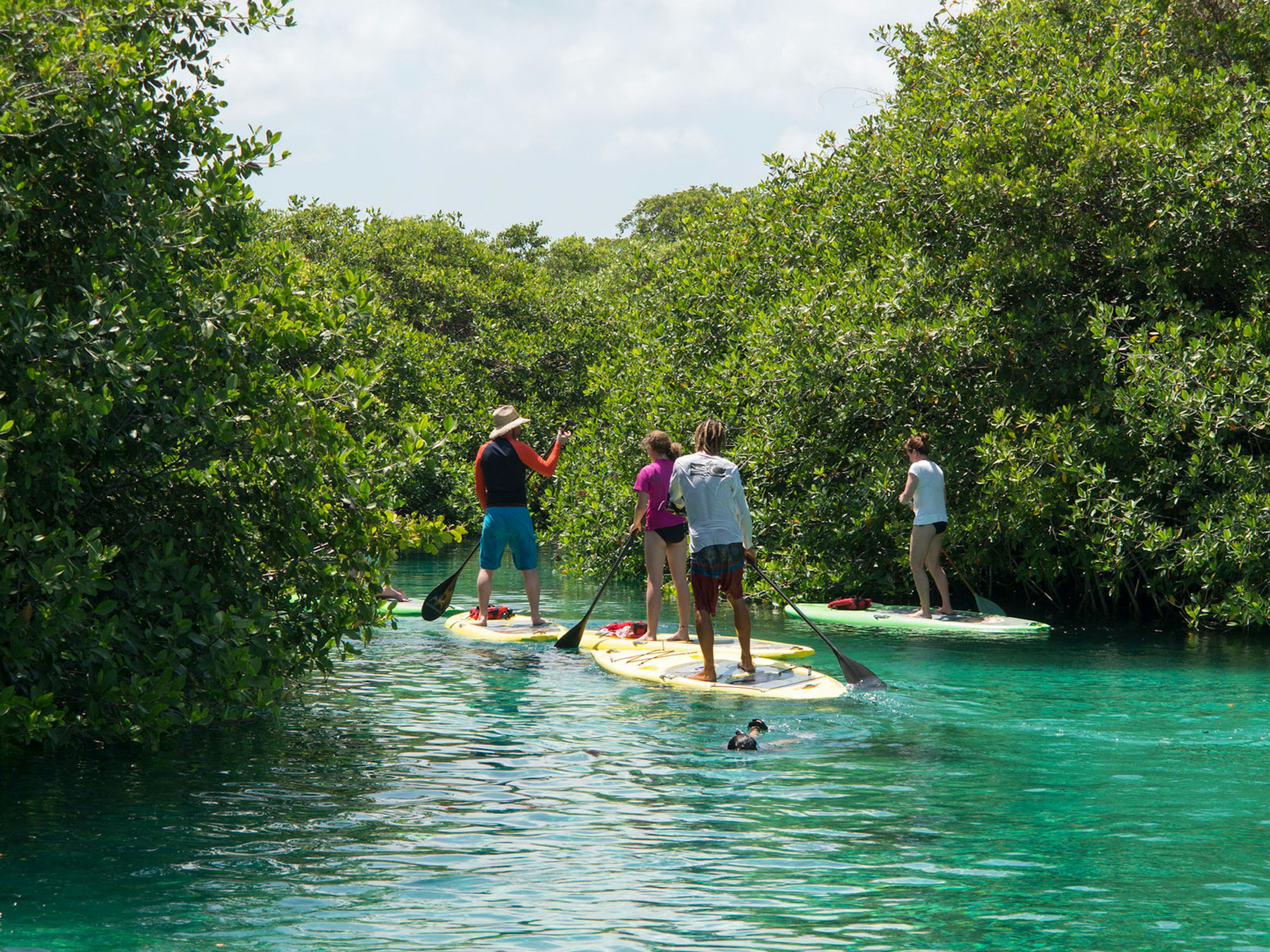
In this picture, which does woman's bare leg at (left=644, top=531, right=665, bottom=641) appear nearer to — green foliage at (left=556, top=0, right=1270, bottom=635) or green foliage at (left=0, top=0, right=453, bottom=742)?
green foliage at (left=0, top=0, right=453, bottom=742)

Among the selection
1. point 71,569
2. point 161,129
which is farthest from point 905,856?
point 161,129

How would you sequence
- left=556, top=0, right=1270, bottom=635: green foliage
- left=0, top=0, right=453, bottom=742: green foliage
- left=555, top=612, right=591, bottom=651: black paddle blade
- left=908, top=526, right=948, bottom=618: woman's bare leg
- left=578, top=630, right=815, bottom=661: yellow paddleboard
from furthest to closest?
1. left=908, top=526, right=948, bottom=618: woman's bare leg
2. left=556, top=0, right=1270, bottom=635: green foliage
3. left=555, top=612, right=591, bottom=651: black paddle blade
4. left=578, top=630, right=815, bottom=661: yellow paddleboard
5. left=0, top=0, right=453, bottom=742: green foliage

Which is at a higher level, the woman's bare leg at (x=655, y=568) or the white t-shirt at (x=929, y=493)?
the white t-shirt at (x=929, y=493)

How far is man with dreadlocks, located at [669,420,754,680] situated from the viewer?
33.7ft

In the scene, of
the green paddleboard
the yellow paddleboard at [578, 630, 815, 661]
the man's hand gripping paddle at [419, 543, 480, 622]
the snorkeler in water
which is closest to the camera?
the snorkeler in water

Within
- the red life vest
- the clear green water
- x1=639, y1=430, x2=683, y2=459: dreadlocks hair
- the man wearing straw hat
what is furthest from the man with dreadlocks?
the red life vest

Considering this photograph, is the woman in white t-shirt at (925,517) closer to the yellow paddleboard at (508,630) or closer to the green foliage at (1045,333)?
the green foliage at (1045,333)

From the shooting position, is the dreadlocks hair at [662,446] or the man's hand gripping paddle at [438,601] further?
the man's hand gripping paddle at [438,601]

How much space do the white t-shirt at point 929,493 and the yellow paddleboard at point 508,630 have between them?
4.49 metres

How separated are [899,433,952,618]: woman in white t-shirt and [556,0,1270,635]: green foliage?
94 cm

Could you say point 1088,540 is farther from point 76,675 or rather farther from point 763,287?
point 76,675

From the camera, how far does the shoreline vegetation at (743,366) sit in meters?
7.42

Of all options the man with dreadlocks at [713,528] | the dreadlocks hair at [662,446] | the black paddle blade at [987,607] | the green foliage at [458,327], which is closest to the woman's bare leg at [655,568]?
the dreadlocks hair at [662,446]

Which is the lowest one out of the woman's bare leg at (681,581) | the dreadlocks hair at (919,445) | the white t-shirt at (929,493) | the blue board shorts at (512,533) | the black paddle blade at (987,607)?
the black paddle blade at (987,607)
